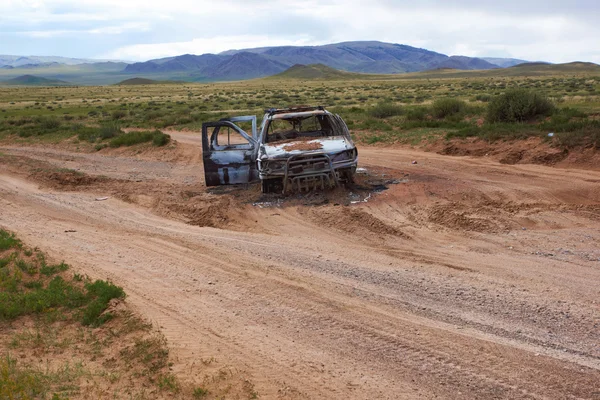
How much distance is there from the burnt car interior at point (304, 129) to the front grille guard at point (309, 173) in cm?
149

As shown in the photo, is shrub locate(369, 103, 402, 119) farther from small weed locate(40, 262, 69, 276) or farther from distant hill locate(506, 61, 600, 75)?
distant hill locate(506, 61, 600, 75)

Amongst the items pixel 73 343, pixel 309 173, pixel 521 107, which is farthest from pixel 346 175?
pixel 521 107

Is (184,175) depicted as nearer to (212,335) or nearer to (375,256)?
(375,256)

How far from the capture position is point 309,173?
34.8ft

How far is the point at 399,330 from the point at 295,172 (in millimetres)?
5620

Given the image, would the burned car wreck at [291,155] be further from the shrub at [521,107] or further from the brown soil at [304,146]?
the shrub at [521,107]

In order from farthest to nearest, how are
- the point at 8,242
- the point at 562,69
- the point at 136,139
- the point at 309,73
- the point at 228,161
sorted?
the point at 309,73
the point at 562,69
the point at 136,139
the point at 228,161
the point at 8,242

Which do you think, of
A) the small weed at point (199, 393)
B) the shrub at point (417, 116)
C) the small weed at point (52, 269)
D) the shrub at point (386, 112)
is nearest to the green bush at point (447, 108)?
the shrub at point (417, 116)

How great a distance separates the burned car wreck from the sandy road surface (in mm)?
615

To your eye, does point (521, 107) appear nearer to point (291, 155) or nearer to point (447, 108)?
point (447, 108)

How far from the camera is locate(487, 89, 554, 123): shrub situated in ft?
59.2

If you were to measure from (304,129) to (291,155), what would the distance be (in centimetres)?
275

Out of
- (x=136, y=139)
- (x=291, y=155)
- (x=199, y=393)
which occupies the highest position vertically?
(x=291, y=155)

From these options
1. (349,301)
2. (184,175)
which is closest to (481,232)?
(349,301)
